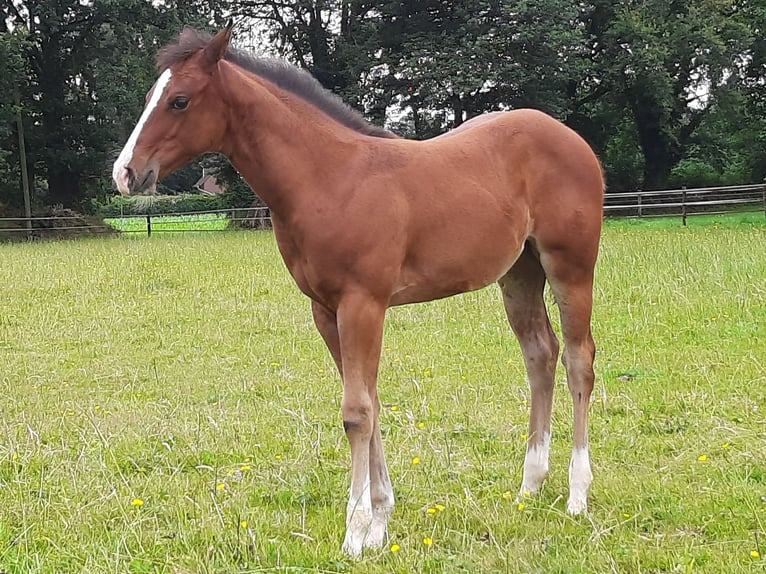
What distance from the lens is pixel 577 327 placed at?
12.1 ft

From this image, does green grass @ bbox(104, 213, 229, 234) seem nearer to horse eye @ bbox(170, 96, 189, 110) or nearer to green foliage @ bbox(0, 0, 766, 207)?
green foliage @ bbox(0, 0, 766, 207)

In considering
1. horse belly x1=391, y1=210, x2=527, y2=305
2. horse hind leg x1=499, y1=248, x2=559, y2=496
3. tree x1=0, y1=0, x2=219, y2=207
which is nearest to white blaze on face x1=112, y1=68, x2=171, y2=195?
horse belly x1=391, y1=210, x2=527, y2=305

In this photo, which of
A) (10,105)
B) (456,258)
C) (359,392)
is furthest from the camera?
(10,105)

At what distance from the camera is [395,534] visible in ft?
10.9

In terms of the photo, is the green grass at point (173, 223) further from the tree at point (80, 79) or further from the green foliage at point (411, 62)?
the tree at point (80, 79)

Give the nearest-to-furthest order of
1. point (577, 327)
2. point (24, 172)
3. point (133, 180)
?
point (133, 180) < point (577, 327) < point (24, 172)

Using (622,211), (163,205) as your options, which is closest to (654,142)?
(622,211)

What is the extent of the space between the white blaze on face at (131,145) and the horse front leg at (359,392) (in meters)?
0.99

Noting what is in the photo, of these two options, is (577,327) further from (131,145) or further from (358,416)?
(131,145)

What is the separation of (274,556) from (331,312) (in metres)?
1.06

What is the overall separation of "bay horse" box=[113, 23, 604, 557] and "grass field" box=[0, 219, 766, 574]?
338 mm

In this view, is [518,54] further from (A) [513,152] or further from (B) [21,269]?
(A) [513,152]

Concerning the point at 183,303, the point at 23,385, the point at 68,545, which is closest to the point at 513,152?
the point at 68,545

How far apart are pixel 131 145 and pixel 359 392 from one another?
1352 mm
